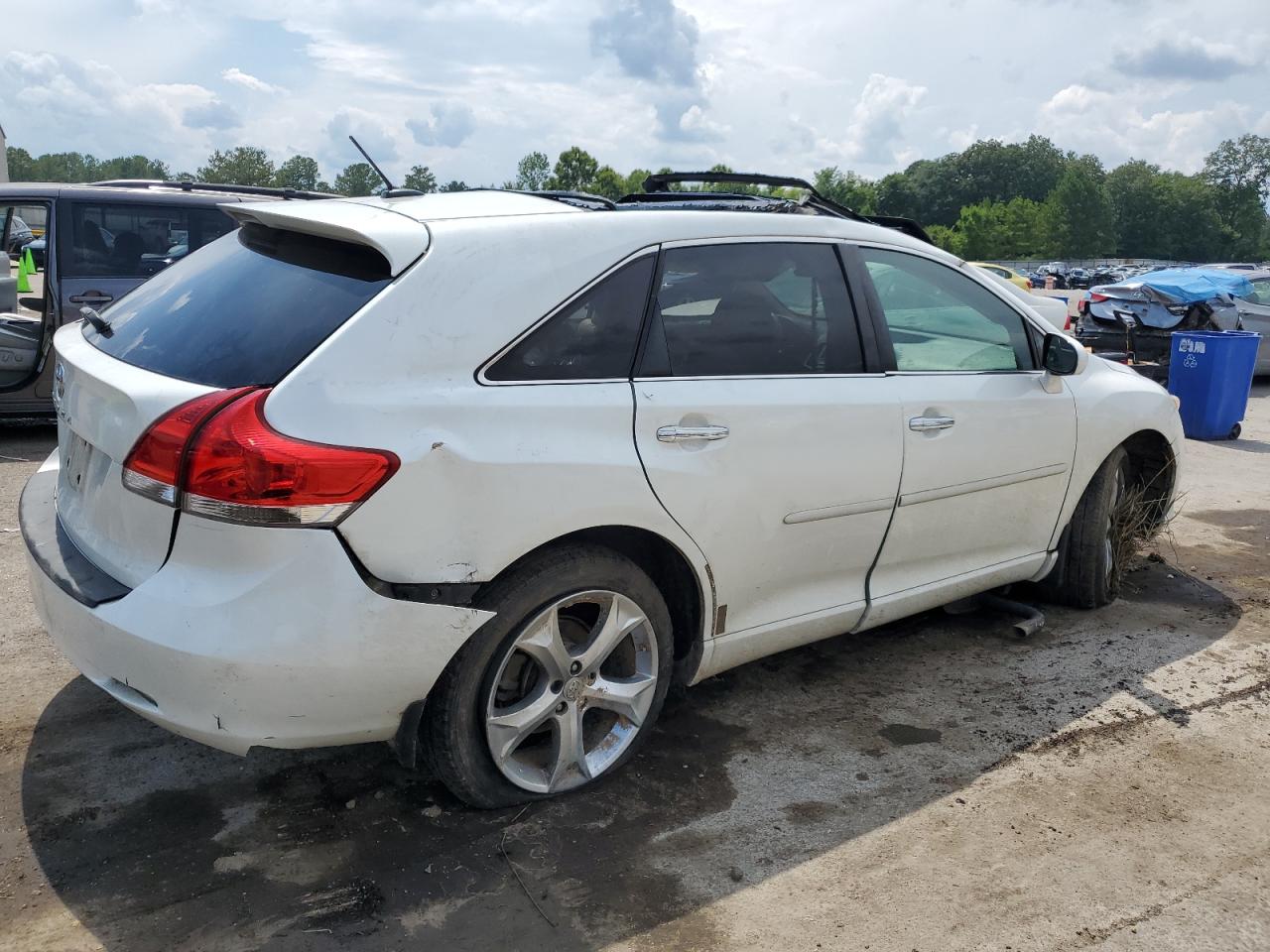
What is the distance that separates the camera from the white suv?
253cm

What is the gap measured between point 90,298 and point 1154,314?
11.5 meters

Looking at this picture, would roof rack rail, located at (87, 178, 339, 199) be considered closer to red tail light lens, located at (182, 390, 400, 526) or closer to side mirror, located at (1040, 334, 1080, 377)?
side mirror, located at (1040, 334, 1080, 377)


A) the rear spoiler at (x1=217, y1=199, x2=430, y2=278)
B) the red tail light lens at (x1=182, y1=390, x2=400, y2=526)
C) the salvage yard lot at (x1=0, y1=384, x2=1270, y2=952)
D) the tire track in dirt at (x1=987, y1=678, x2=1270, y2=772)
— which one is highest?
the rear spoiler at (x1=217, y1=199, x2=430, y2=278)

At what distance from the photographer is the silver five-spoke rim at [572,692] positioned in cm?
Result: 294

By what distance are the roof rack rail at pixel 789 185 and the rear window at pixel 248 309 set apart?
5.75 feet

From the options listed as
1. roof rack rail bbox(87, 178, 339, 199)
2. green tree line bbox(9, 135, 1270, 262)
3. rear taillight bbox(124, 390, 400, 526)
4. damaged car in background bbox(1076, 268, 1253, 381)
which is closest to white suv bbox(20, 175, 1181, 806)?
rear taillight bbox(124, 390, 400, 526)

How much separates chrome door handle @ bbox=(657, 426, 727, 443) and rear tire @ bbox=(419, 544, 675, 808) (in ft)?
1.22

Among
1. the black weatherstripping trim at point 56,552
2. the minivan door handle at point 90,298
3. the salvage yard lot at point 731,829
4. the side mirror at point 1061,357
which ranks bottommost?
the salvage yard lot at point 731,829

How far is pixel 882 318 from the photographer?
149 inches

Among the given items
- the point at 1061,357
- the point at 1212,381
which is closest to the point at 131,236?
the point at 1061,357

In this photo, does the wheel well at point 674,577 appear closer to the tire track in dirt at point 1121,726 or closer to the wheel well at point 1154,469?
the tire track in dirt at point 1121,726

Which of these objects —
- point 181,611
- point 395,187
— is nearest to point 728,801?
point 181,611

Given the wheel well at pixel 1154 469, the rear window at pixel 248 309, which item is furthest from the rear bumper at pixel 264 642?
the wheel well at pixel 1154 469

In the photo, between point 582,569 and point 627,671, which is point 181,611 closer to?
point 582,569
